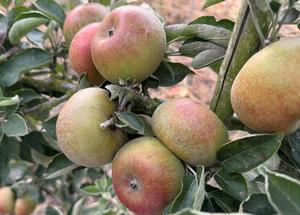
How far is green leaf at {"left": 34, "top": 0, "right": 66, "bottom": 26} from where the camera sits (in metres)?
0.90

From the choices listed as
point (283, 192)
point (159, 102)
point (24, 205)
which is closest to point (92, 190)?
point (24, 205)

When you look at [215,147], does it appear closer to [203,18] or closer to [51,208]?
[203,18]

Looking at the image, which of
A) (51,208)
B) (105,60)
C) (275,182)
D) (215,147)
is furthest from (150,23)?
(51,208)

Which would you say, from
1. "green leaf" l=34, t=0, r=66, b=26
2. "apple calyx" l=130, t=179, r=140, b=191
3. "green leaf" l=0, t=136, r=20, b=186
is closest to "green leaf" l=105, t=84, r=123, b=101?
"apple calyx" l=130, t=179, r=140, b=191

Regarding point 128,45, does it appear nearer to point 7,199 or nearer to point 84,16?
point 84,16

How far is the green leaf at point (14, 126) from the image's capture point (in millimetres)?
717

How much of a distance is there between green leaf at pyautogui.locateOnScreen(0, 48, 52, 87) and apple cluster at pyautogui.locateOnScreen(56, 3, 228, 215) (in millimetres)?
236

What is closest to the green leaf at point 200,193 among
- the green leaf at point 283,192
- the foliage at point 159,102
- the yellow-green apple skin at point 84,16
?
the foliage at point 159,102

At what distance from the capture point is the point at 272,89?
0.50 m

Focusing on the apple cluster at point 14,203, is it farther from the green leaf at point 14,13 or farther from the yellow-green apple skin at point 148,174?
the yellow-green apple skin at point 148,174

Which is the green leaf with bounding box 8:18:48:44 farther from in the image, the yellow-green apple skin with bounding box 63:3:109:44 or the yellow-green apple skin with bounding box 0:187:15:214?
the yellow-green apple skin with bounding box 0:187:15:214

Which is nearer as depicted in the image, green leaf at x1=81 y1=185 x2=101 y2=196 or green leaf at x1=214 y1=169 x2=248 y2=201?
green leaf at x1=214 y1=169 x2=248 y2=201

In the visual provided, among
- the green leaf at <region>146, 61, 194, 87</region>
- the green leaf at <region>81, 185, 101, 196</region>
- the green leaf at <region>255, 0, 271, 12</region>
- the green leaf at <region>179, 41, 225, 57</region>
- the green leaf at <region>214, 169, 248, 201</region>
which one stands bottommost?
the green leaf at <region>81, 185, 101, 196</region>

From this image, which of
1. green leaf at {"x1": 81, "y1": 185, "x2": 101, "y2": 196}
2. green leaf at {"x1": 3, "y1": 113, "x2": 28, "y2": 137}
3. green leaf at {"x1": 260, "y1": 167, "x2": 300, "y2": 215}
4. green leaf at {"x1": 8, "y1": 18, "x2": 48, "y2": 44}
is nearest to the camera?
green leaf at {"x1": 260, "y1": 167, "x2": 300, "y2": 215}
